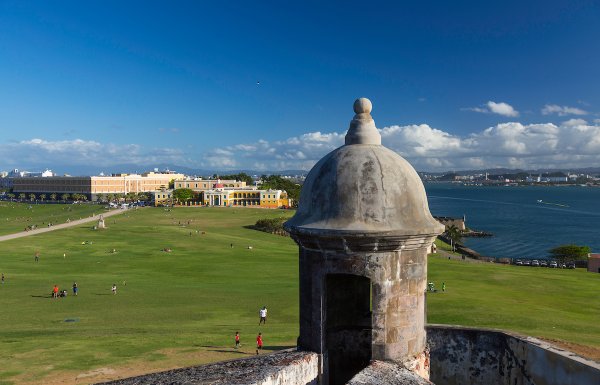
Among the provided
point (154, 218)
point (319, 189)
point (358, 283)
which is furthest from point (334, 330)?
point (154, 218)

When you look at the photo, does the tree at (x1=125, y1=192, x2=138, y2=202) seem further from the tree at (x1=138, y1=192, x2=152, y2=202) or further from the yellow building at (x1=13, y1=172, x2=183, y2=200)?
the yellow building at (x1=13, y1=172, x2=183, y2=200)

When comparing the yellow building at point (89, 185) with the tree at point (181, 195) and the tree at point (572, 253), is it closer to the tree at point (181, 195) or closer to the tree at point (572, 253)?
the tree at point (181, 195)

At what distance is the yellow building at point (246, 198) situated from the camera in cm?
13912

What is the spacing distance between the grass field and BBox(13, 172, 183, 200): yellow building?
128062mm

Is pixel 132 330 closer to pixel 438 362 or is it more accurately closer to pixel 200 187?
pixel 438 362

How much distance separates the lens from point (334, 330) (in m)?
8.47

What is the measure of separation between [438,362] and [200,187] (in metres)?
161

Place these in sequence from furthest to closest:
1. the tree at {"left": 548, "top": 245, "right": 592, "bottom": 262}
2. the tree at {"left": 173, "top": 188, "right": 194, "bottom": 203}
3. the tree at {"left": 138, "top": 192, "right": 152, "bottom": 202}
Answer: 1. the tree at {"left": 138, "top": 192, "right": 152, "bottom": 202}
2. the tree at {"left": 173, "top": 188, "right": 194, "bottom": 203}
3. the tree at {"left": 548, "top": 245, "right": 592, "bottom": 262}

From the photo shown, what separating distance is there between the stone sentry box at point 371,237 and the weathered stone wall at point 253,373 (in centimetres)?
28

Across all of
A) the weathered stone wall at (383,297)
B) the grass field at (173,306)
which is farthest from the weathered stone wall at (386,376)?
the grass field at (173,306)

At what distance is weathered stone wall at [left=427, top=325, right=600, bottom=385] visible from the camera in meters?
7.81

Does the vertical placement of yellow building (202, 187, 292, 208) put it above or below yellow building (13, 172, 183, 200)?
below

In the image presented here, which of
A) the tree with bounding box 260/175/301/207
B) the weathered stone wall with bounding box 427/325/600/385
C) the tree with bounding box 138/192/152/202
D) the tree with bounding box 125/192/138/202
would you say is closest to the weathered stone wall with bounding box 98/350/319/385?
the weathered stone wall with bounding box 427/325/600/385

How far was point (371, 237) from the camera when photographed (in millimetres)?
6219
